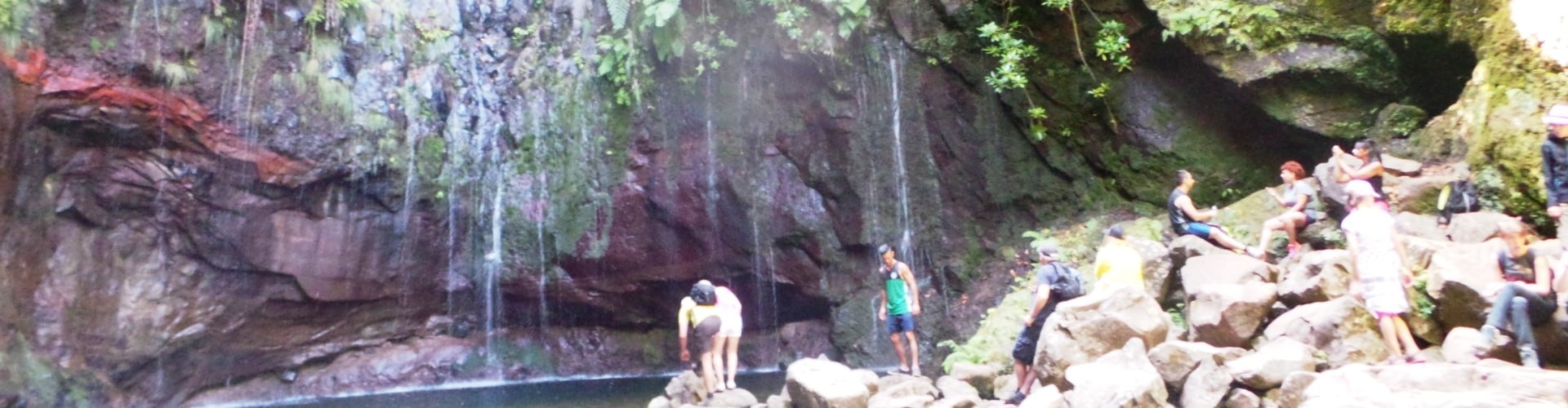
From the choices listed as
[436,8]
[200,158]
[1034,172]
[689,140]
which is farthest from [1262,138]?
[200,158]

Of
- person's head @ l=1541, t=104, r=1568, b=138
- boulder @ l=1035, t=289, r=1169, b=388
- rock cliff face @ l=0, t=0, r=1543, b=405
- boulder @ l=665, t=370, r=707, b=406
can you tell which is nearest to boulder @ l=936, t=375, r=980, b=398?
boulder @ l=1035, t=289, r=1169, b=388

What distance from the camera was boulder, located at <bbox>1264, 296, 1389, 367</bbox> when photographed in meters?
6.64

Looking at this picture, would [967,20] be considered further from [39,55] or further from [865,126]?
[39,55]

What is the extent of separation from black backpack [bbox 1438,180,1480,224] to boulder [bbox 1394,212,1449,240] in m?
0.10

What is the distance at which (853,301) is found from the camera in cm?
1427

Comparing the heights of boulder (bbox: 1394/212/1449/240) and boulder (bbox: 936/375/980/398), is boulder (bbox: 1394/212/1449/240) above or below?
above

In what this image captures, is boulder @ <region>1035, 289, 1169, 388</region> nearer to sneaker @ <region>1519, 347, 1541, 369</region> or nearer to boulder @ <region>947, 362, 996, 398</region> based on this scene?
boulder @ <region>947, 362, 996, 398</region>

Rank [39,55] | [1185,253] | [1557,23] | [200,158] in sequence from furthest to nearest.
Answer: [200,158] → [39,55] → [1185,253] → [1557,23]

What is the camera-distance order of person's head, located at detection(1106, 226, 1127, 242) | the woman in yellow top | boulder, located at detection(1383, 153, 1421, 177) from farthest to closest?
boulder, located at detection(1383, 153, 1421, 177) → person's head, located at detection(1106, 226, 1127, 242) → the woman in yellow top

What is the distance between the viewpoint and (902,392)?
7.55 m

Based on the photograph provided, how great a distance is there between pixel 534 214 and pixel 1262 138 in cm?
1007

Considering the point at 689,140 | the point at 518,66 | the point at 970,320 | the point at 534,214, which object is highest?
the point at 518,66

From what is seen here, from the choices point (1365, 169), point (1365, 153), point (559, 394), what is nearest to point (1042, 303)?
point (1365, 169)

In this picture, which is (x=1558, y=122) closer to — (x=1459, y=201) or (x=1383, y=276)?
(x=1459, y=201)
